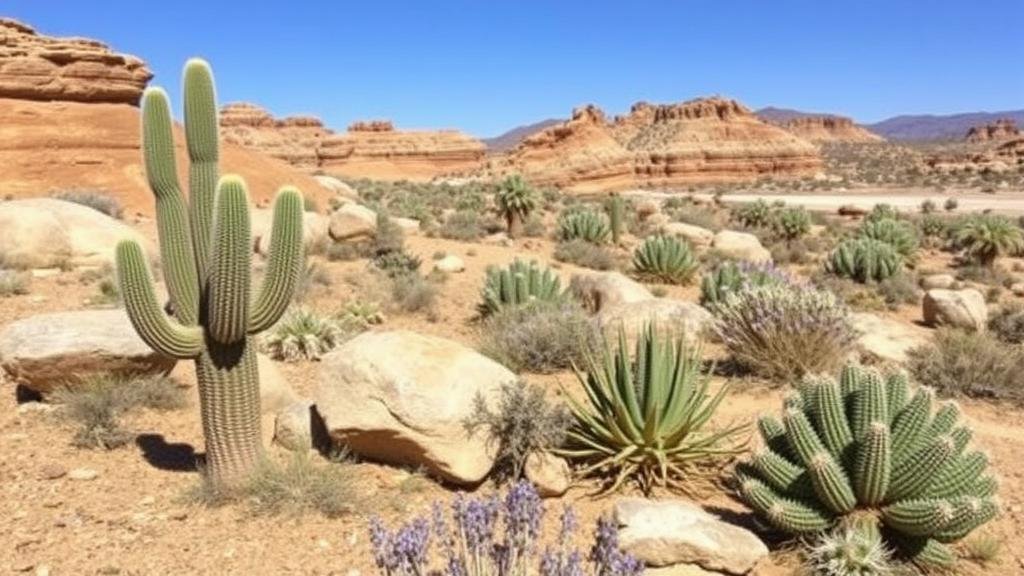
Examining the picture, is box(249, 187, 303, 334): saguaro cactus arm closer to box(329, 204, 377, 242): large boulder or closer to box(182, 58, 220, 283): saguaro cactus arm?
box(182, 58, 220, 283): saguaro cactus arm

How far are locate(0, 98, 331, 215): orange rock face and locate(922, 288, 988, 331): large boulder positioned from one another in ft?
54.2

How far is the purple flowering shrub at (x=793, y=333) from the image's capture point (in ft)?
22.9

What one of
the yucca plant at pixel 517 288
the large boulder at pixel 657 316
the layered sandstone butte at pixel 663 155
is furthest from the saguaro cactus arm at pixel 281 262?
the layered sandstone butte at pixel 663 155

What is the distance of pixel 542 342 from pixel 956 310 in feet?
21.3

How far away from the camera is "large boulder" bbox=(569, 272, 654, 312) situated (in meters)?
9.96

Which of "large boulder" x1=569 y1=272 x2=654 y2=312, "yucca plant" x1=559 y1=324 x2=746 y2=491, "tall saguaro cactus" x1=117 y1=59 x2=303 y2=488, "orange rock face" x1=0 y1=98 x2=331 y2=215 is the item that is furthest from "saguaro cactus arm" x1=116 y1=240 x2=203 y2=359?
"orange rock face" x1=0 y1=98 x2=331 y2=215

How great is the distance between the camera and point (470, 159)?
7919 cm

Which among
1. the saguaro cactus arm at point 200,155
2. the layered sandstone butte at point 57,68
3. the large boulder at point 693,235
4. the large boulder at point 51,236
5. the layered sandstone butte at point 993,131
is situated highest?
the layered sandstone butte at point 57,68

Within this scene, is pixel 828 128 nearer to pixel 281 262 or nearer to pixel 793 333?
pixel 793 333

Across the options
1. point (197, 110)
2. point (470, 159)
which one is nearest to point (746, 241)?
point (197, 110)

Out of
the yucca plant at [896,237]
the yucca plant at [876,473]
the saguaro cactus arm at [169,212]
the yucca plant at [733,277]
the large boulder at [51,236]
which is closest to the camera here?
the yucca plant at [876,473]

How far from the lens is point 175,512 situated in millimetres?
4320

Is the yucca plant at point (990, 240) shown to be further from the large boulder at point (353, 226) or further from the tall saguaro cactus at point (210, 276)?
the tall saguaro cactus at point (210, 276)

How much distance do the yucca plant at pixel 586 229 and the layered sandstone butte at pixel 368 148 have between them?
52781 mm
